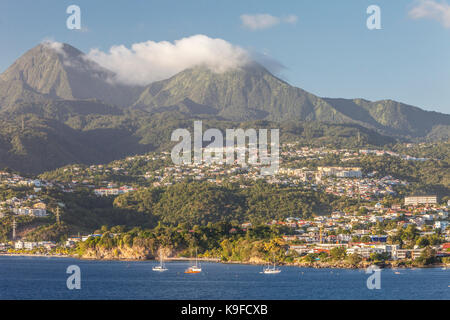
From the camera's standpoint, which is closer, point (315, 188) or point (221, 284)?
point (221, 284)

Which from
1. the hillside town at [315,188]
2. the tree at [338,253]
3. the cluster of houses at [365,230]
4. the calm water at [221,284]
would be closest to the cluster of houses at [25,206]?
the hillside town at [315,188]

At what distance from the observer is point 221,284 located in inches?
2569

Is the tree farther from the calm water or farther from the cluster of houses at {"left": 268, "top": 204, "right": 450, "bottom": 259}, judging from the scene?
the calm water

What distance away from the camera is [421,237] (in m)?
88.5

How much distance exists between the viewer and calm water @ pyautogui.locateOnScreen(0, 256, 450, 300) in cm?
5831

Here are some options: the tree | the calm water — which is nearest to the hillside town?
the tree

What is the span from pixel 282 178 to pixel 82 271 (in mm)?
80227

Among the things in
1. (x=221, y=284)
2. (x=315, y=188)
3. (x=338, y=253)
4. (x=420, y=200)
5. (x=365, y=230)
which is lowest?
(x=221, y=284)

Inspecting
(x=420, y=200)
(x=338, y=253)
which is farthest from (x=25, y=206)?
(x=420, y=200)

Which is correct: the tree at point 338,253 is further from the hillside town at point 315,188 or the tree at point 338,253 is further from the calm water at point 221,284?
the calm water at point 221,284

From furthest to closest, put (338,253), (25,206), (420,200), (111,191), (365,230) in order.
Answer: (111,191) < (420,200) < (25,206) < (365,230) < (338,253)

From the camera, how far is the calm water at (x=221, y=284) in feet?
191

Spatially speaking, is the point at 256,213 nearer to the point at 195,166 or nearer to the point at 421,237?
the point at 421,237

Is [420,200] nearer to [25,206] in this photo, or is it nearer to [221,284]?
[25,206]
